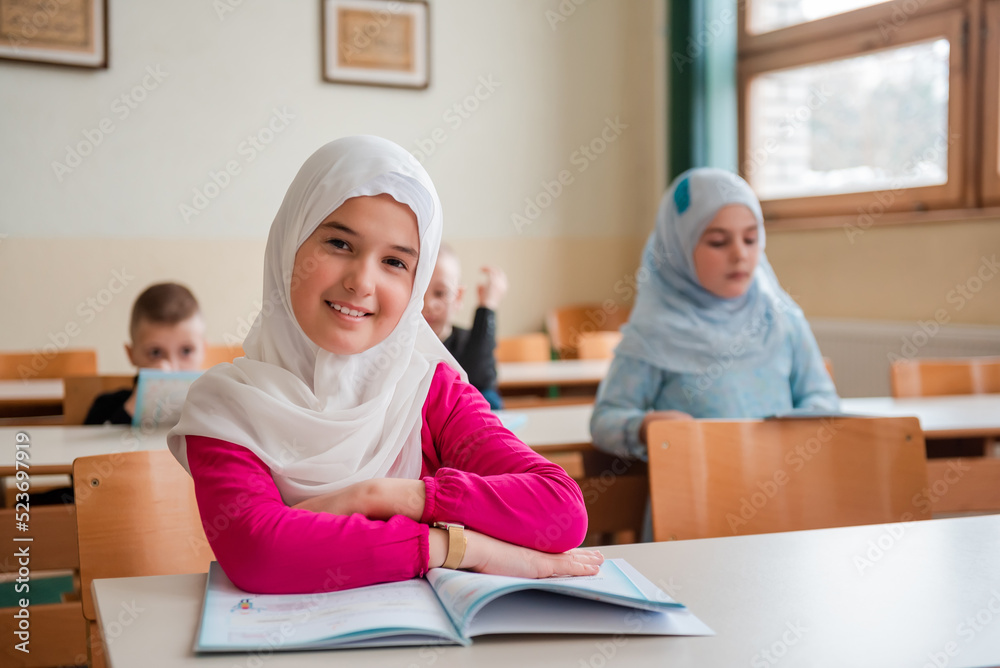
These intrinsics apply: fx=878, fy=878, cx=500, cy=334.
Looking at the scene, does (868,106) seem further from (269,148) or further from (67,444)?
(67,444)

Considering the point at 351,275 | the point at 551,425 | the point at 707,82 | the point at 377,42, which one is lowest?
the point at 551,425

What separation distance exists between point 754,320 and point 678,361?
0.74ft

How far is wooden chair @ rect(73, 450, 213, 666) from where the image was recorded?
3.74 ft

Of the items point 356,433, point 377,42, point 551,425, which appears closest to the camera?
point 356,433

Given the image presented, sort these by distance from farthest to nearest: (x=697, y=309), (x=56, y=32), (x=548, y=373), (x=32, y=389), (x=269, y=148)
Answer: (x=269, y=148)
(x=56, y=32)
(x=548, y=373)
(x=32, y=389)
(x=697, y=309)

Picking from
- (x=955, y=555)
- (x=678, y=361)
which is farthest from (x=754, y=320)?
(x=955, y=555)

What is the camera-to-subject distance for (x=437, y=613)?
831 millimetres

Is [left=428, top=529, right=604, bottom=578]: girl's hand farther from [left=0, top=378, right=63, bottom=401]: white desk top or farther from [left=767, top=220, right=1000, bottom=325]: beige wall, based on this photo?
[left=767, top=220, right=1000, bottom=325]: beige wall

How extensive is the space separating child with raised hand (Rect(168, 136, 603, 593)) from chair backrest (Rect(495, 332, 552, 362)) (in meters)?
2.53

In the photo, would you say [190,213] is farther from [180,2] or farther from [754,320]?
[754,320]

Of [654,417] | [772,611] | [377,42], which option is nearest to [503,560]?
[772,611]

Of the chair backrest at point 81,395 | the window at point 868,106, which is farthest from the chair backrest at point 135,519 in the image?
the window at point 868,106

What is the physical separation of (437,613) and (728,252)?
1.46 metres

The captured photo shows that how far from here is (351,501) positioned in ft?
3.21
